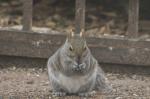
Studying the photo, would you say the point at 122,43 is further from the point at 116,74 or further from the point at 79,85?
the point at 79,85

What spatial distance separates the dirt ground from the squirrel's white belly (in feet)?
0.42

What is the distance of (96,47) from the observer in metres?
6.59

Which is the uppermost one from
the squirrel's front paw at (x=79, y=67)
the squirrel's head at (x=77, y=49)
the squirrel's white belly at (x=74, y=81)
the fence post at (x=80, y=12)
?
the fence post at (x=80, y=12)

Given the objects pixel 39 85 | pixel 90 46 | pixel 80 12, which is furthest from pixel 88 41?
pixel 39 85

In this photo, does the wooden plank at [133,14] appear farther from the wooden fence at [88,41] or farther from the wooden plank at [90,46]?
the wooden plank at [90,46]

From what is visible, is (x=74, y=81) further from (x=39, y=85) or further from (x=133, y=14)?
(x=133, y=14)

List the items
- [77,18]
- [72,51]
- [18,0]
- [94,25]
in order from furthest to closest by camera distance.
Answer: [18,0]
[94,25]
[77,18]
[72,51]

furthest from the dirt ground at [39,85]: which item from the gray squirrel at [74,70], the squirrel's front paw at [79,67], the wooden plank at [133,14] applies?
the wooden plank at [133,14]

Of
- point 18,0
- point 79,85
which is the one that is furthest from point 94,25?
point 79,85

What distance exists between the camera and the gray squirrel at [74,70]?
517 cm

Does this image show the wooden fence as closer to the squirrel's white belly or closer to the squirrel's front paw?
the squirrel's white belly

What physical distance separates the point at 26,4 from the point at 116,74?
50.5 inches

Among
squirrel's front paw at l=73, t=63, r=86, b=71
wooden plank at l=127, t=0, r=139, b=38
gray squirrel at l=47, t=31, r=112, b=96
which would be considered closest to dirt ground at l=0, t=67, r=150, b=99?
gray squirrel at l=47, t=31, r=112, b=96

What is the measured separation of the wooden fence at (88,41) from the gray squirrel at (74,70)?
863 mm
